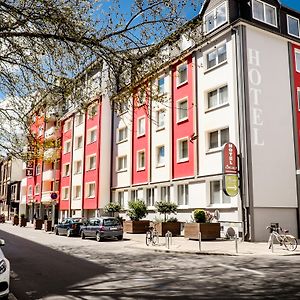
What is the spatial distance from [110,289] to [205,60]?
20487mm

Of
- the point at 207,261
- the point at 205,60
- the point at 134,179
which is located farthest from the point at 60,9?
the point at 134,179

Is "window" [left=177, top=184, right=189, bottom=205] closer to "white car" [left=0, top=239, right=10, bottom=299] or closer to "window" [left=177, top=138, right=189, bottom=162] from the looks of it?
Result: "window" [left=177, top=138, right=189, bottom=162]

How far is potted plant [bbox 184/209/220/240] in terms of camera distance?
22.2 metres

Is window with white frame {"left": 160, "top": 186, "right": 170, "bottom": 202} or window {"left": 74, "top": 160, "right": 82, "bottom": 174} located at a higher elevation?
window {"left": 74, "top": 160, "right": 82, "bottom": 174}

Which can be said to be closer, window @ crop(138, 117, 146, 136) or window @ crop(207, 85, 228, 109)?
window @ crop(207, 85, 228, 109)

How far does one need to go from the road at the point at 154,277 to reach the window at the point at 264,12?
53.5ft

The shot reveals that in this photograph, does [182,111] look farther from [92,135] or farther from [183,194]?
[92,135]

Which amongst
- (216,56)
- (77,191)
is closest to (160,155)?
(216,56)

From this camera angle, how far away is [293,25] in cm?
2752

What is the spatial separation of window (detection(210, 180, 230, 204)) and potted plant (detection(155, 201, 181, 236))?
9.22 feet

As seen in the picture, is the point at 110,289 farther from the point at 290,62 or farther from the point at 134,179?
the point at 134,179

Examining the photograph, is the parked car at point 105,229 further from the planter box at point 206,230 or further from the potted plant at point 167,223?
the planter box at point 206,230

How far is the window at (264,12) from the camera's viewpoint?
25.4m

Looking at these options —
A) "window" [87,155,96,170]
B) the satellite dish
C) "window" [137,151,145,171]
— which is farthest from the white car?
"window" [87,155,96,170]
